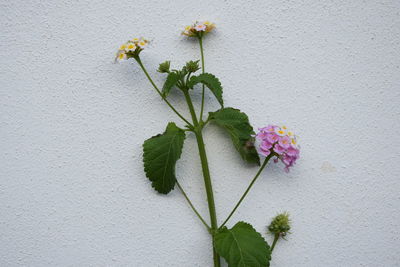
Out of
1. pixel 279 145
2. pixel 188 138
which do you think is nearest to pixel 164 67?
pixel 188 138

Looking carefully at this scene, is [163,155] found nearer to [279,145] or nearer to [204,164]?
[204,164]

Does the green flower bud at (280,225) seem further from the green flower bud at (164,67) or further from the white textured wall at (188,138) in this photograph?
the green flower bud at (164,67)

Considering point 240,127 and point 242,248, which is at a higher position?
point 240,127

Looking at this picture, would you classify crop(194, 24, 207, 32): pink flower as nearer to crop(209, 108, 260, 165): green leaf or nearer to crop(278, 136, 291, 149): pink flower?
crop(209, 108, 260, 165): green leaf

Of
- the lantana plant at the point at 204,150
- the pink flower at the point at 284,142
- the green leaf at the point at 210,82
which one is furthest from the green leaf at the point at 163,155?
the pink flower at the point at 284,142

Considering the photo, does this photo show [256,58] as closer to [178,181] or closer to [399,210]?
[178,181]

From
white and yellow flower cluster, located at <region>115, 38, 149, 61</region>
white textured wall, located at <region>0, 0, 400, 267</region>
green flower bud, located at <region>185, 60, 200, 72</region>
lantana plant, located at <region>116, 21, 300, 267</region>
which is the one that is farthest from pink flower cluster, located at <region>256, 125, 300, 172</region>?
white and yellow flower cluster, located at <region>115, 38, 149, 61</region>

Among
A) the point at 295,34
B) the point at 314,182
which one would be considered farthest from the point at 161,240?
the point at 295,34
